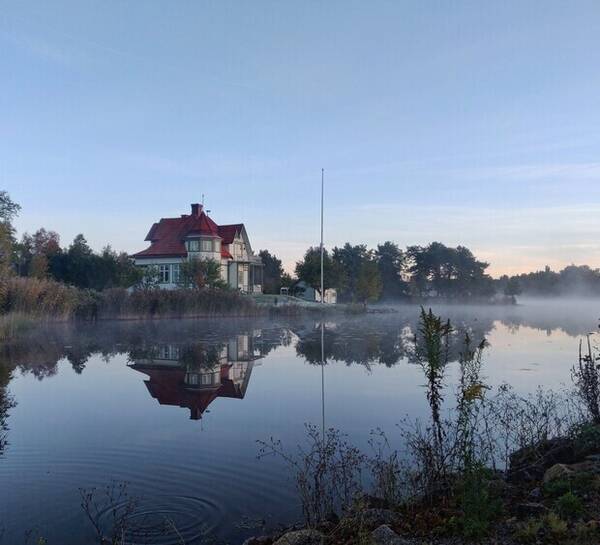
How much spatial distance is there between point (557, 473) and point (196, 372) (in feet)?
38.4

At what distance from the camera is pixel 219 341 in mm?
25078

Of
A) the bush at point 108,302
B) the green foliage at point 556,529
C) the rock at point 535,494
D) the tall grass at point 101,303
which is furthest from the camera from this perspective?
the bush at point 108,302

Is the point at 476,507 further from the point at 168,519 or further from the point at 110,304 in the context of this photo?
the point at 110,304

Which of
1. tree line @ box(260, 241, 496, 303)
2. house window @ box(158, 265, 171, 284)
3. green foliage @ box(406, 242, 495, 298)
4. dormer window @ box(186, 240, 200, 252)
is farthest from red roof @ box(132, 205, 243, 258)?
green foliage @ box(406, 242, 495, 298)

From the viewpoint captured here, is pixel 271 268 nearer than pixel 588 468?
No

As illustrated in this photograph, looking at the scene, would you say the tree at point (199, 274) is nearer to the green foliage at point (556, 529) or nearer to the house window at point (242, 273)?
the house window at point (242, 273)

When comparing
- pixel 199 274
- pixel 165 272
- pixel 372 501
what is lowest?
pixel 372 501

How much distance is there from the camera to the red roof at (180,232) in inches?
2229

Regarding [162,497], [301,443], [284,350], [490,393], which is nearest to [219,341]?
[284,350]

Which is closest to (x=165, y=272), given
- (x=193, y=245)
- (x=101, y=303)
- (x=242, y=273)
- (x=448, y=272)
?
(x=193, y=245)

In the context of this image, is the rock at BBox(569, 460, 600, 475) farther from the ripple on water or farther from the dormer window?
the dormer window

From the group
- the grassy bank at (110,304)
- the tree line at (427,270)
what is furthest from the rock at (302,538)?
the tree line at (427,270)

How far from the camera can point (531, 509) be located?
5242 mm

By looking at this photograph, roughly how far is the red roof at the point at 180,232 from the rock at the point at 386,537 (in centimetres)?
5118
